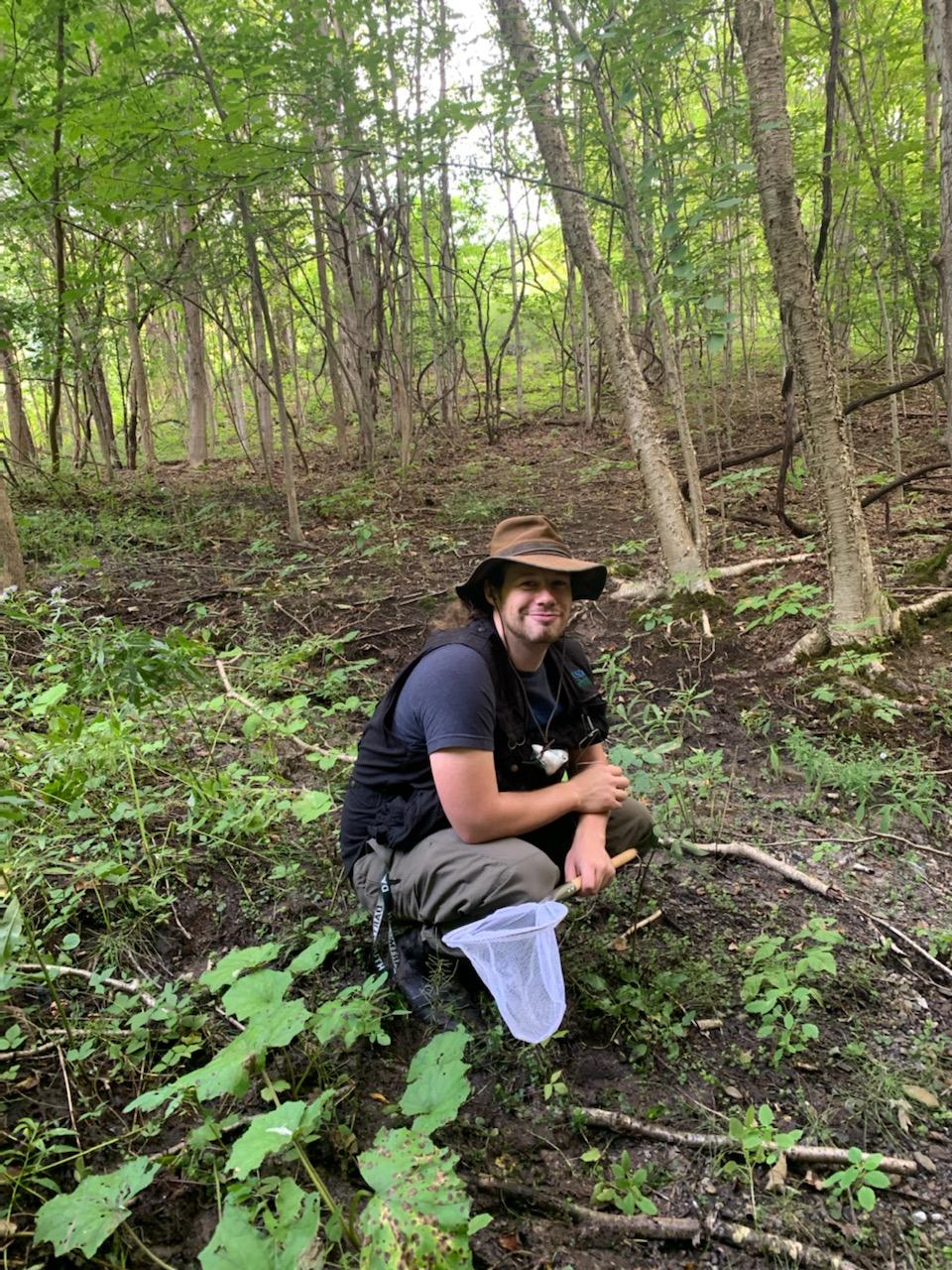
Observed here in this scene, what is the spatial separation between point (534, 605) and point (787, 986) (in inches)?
50.8

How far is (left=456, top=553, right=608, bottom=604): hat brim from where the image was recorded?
78.5 inches

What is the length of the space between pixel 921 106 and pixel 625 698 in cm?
900

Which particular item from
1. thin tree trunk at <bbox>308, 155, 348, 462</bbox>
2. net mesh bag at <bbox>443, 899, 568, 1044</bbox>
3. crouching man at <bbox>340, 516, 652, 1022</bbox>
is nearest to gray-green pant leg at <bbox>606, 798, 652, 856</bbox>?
crouching man at <bbox>340, 516, 652, 1022</bbox>

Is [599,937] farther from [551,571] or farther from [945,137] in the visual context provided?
[945,137]

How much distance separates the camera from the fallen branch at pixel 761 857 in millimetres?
2570

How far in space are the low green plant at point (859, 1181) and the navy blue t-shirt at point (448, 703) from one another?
120cm

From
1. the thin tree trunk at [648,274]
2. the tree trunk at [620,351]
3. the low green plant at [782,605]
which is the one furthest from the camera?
the tree trunk at [620,351]

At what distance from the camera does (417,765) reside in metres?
2.04

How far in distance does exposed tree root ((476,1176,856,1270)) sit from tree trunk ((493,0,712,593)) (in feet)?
12.7

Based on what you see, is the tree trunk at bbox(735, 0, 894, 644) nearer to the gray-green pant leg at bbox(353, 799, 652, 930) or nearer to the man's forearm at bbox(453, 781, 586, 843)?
the man's forearm at bbox(453, 781, 586, 843)

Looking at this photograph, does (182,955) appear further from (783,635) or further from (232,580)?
(232,580)

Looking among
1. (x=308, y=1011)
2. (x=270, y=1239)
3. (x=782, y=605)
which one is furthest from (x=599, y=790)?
(x=782, y=605)

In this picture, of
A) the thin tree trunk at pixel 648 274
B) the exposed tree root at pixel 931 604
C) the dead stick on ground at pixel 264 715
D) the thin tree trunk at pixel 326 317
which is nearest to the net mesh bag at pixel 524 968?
the dead stick on ground at pixel 264 715

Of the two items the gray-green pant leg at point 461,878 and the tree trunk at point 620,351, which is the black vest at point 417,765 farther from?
the tree trunk at point 620,351
